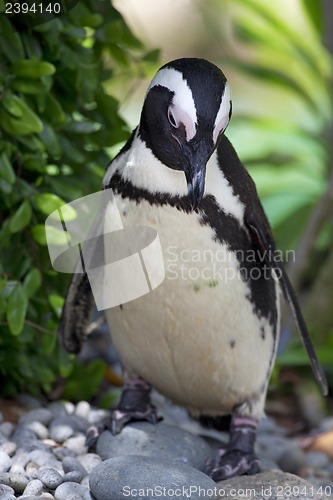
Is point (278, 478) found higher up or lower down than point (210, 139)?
lower down

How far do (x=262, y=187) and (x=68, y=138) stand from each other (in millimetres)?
2294

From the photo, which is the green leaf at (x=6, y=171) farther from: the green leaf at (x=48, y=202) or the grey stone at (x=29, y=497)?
the grey stone at (x=29, y=497)

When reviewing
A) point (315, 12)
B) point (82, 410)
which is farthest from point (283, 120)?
point (82, 410)

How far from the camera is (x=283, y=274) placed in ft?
9.45

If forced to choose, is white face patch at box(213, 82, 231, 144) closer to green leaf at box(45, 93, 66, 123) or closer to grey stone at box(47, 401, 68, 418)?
green leaf at box(45, 93, 66, 123)

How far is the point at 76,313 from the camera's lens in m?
3.11

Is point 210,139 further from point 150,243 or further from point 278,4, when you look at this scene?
point 278,4

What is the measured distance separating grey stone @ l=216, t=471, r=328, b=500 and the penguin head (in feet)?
2.68

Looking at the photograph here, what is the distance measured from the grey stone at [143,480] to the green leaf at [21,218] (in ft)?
2.61

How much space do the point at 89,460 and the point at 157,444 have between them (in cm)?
22

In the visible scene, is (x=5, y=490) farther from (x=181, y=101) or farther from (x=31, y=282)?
(x=181, y=101)

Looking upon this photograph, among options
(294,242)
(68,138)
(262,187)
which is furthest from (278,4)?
(68,138)

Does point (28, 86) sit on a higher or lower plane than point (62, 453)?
higher

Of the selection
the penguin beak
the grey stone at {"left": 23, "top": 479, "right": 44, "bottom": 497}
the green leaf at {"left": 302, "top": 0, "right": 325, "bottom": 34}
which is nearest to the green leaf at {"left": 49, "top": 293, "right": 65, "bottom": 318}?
the grey stone at {"left": 23, "top": 479, "right": 44, "bottom": 497}
